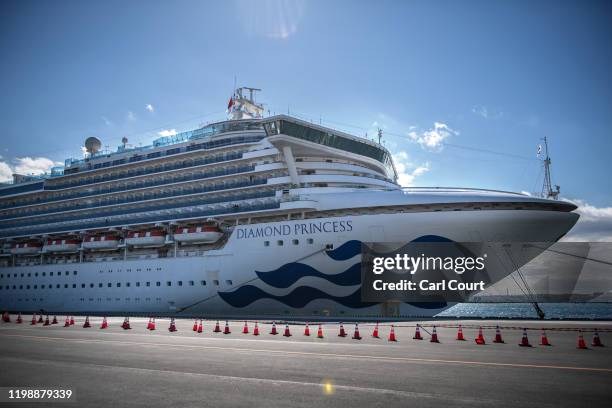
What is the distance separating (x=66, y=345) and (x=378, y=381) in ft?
35.0

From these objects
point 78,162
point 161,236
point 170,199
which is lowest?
point 161,236

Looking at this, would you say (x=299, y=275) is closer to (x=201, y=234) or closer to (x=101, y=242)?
(x=201, y=234)

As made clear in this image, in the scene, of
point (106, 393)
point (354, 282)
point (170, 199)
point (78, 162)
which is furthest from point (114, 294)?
point (106, 393)

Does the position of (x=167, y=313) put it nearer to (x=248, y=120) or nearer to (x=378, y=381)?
(x=248, y=120)

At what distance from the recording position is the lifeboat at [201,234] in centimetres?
3019

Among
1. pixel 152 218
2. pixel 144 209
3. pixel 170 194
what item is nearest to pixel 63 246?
pixel 144 209

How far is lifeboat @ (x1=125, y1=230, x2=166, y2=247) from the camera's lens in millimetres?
33256

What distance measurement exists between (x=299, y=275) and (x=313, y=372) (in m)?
16.3

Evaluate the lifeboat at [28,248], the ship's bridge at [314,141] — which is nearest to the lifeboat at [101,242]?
the lifeboat at [28,248]

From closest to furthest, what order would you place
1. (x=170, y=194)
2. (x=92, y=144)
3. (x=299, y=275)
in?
(x=299, y=275) → (x=170, y=194) → (x=92, y=144)

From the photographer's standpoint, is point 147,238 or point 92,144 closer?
point 147,238

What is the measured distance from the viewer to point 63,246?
129ft

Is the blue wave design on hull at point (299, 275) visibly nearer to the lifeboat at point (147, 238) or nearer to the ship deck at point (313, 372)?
the ship deck at point (313, 372)

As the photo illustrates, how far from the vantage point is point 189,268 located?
29156mm
